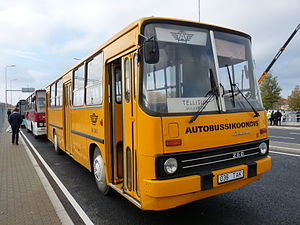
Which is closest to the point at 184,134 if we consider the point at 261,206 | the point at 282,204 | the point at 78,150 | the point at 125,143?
the point at 125,143

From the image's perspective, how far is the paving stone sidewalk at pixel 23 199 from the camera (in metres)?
4.01

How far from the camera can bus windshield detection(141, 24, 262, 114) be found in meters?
3.41

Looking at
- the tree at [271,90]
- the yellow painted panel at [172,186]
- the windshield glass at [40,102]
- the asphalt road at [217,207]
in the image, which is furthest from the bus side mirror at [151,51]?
the tree at [271,90]

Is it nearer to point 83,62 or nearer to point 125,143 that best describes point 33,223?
point 125,143

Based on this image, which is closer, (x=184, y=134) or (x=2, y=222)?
(x=184, y=134)

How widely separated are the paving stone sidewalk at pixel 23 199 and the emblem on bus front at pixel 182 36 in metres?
3.32

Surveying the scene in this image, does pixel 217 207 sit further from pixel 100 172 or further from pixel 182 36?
pixel 182 36

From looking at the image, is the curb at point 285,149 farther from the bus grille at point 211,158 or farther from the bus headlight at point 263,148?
the bus grille at point 211,158

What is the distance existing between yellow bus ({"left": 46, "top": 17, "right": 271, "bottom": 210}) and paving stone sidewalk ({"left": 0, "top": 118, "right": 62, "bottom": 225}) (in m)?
1.23

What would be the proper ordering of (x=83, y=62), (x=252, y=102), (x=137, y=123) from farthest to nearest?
(x=83, y=62)
(x=252, y=102)
(x=137, y=123)

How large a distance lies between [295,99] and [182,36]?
174 ft

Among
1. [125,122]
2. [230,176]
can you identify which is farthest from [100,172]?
[230,176]

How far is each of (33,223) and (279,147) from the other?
8.82 metres

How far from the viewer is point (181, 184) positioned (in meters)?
3.18
